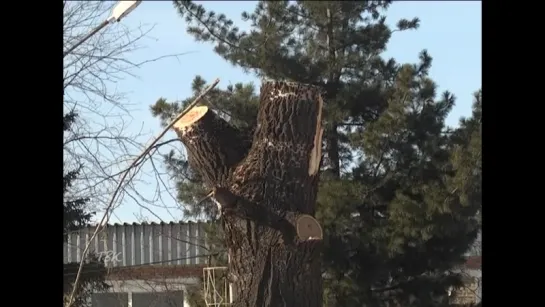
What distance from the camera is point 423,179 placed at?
509 cm

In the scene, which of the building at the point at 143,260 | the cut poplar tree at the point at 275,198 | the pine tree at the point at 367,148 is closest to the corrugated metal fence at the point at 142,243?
the building at the point at 143,260

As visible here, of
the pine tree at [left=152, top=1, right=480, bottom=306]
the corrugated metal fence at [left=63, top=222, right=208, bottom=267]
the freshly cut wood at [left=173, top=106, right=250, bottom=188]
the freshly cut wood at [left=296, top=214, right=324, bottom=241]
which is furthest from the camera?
the pine tree at [left=152, top=1, right=480, bottom=306]

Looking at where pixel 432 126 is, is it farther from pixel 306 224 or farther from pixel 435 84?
pixel 306 224

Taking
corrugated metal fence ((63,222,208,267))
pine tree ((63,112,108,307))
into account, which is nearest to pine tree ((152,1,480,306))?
corrugated metal fence ((63,222,208,267))

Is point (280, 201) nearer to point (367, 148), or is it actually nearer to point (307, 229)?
point (307, 229)

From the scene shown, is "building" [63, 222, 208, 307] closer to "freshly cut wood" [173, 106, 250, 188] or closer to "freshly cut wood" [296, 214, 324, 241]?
"freshly cut wood" [173, 106, 250, 188]

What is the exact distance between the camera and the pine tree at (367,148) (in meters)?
4.93

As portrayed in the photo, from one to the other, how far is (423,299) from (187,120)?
87.1 inches

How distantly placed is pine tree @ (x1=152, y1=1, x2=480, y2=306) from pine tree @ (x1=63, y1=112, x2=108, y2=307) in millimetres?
986

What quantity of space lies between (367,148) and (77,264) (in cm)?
202

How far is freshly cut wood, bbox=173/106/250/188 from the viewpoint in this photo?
3840mm

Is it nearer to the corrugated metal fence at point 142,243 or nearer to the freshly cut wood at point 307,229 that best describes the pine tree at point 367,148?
the corrugated metal fence at point 142,243
